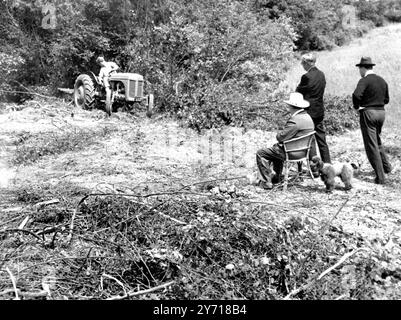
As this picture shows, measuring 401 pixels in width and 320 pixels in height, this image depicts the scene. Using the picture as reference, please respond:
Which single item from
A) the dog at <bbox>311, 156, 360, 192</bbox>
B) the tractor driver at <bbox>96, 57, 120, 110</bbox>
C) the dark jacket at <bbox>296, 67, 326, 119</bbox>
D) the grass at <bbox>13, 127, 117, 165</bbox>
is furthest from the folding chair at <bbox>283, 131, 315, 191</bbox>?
the tractor driver at <bbox>96, 57, 120, 110</bbox>

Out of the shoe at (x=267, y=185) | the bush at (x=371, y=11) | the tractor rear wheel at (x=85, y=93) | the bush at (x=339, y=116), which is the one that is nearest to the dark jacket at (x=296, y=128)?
the shoe at (x=267, y=185)

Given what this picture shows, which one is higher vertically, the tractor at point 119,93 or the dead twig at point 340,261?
the dead twig at point 340,261

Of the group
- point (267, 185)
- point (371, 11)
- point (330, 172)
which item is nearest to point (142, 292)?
point (267, 185)

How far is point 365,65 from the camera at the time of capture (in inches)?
271

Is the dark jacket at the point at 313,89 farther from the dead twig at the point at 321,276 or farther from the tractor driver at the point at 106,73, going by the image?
the tractor driver at the point at 106,73

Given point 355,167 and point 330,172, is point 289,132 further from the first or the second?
point 355,167

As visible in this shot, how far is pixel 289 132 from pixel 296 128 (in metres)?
0.10

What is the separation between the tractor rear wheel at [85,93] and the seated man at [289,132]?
7431mm

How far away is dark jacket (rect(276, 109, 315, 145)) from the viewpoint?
241 inches

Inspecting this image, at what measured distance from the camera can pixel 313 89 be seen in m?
6.94

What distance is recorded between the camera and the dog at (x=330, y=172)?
6.20 meters

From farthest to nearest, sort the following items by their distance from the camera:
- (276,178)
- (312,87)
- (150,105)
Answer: (150,105) → (312,87) → (276,178)

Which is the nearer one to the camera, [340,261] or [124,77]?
[340,261]
